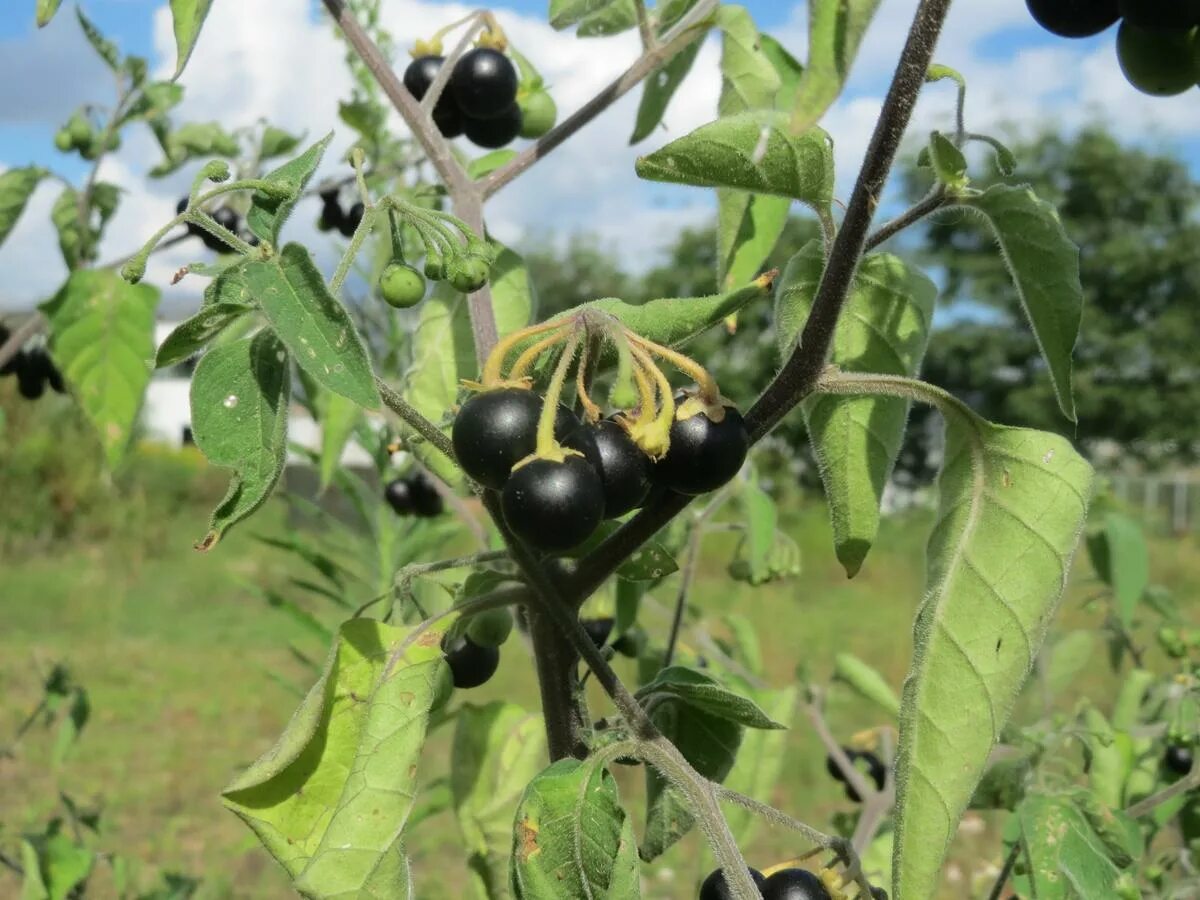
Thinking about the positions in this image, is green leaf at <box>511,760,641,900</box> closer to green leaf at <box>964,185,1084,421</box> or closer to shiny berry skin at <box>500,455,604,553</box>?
shiny berry skin at <box>500,455,604,553</box>

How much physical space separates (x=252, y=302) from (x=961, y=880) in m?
5.12

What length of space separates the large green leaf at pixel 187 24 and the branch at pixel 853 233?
1.66 feet

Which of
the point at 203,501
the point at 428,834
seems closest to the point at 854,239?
the point at 428,834

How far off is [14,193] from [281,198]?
127cm

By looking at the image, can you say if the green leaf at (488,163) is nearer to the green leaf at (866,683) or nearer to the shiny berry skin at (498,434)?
the shiny berry skin at (498,434)

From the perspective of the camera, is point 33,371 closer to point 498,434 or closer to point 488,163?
point 488,163

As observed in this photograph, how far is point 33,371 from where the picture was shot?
223 cm

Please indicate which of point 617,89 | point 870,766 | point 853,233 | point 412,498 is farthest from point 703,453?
point 412,498

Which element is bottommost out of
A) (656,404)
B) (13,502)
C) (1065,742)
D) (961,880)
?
(13,502)

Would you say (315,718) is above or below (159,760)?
above

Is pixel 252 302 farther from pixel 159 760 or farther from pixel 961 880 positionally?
pixel 159 760

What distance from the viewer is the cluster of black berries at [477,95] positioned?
52.1 inches

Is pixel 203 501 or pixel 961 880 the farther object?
pixel 203 501

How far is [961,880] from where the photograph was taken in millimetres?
5090
